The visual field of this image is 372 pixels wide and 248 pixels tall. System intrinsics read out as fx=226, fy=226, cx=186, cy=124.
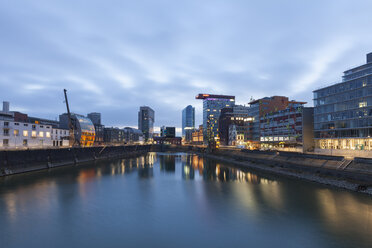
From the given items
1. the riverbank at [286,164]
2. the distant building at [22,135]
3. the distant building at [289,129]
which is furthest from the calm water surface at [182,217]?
the distant building at [289,129]

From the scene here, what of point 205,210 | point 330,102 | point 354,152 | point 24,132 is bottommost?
point 205,210

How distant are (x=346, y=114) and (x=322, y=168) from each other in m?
36.6

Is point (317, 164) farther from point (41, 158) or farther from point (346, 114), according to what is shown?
point (41, 158)

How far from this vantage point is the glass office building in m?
76.3

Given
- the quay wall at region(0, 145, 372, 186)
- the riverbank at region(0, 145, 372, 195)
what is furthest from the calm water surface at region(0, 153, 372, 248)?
the quay wall at region(0, 145, 372, 186)

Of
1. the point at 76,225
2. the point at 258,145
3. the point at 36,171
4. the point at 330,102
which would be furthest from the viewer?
the point at 258,145

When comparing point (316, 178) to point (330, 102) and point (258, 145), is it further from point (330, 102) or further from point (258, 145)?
point (258, 145)

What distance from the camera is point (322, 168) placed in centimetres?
5953

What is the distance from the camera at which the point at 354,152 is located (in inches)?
2938

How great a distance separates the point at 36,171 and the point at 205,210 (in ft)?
206

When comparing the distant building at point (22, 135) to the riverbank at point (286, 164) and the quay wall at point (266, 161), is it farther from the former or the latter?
the riverbank at point (286, 164)

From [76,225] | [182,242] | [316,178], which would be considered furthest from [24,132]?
[316,178]

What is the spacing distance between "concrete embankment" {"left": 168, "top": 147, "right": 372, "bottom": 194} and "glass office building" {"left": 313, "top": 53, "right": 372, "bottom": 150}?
2221cm

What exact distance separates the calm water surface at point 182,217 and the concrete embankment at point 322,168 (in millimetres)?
5441
